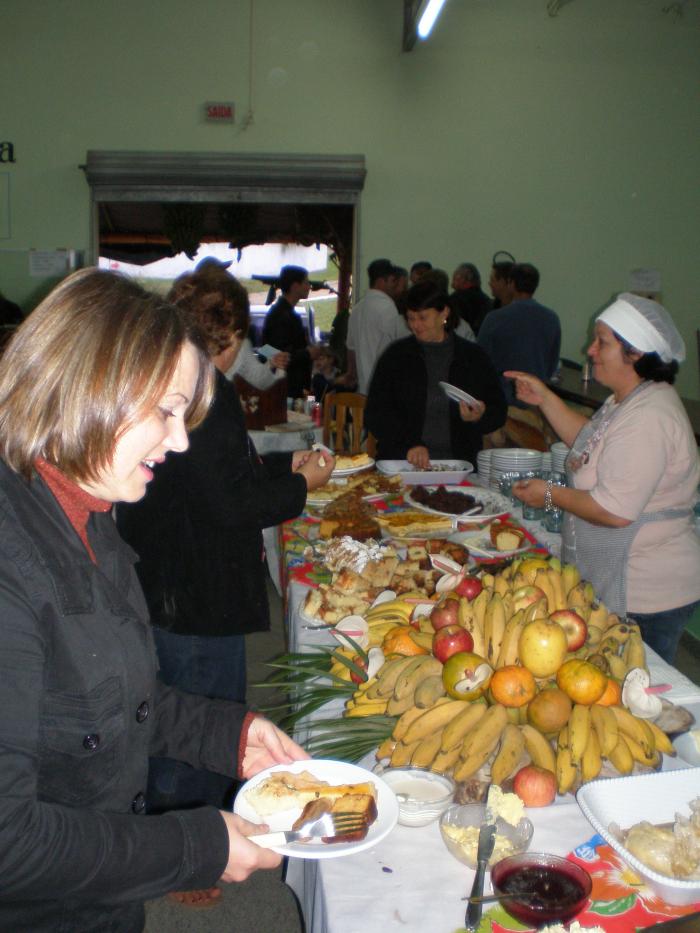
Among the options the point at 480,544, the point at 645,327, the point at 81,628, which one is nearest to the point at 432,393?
the point at 480,544

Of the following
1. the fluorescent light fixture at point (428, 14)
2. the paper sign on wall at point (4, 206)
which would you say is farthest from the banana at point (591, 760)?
the paper sign on wall at point (4, 206)

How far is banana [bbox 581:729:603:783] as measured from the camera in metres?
1.45

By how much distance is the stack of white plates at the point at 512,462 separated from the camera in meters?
3.65

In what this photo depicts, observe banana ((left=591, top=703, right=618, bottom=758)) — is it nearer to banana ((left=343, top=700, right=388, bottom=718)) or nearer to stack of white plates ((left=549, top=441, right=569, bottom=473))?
banana ((left=343, top=700, right=388, bottom=718))

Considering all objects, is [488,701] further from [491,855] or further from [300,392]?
[300,392]

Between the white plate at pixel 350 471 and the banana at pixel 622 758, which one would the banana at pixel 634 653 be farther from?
the white plate at pixel 350 471

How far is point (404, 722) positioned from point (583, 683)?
13.0 inches

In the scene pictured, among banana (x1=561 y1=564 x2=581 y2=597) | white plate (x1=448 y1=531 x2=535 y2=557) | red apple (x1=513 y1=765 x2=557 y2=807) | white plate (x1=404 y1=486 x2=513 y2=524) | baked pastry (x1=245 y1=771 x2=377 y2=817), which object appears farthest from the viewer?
white plate (x1=404 y1=486 x2=513 y2=524)

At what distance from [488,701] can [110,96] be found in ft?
23.2

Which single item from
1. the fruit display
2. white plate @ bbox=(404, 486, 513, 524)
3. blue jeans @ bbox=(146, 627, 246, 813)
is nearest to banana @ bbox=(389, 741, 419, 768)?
the fruit display

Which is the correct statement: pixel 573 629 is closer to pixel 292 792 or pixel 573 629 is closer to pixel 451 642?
pixel 451 642

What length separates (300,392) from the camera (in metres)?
8.33

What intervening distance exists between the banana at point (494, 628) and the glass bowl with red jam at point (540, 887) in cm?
51

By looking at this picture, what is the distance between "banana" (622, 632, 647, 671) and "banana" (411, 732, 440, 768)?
448 mm
